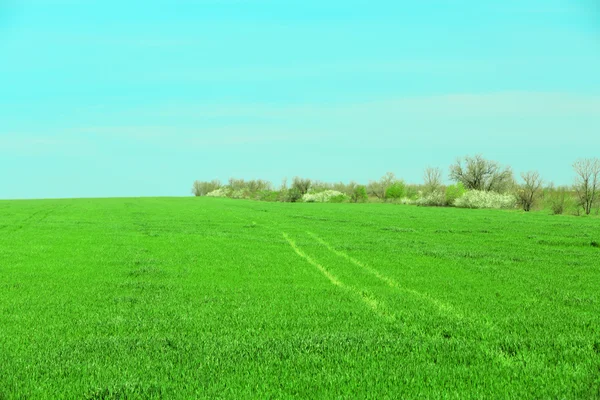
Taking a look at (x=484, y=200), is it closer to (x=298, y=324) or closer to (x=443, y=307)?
(x=443, y=307)

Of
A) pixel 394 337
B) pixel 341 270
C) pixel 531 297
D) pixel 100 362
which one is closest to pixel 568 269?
pixel 531 297

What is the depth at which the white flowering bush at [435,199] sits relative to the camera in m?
67.4

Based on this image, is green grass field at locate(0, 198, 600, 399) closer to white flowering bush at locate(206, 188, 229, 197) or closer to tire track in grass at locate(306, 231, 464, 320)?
tire track in grass at locate(306, 231, 464, 320)

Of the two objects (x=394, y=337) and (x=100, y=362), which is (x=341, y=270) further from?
(x=100, y=362)

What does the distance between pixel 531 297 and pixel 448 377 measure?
519 centimetres

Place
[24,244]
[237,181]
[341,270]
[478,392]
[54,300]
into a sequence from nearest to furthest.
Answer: [478,392]
[54,300]
[341,270]
[24,244]
[237,181]

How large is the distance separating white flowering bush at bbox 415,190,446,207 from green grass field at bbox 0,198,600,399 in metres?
52.3

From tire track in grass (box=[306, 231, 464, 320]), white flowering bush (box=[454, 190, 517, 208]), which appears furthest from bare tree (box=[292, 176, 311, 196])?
tire track in grass (box=[306, 231, 464, 320])

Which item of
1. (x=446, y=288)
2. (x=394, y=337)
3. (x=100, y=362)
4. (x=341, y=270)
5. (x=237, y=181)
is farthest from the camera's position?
(x=237, y=181)

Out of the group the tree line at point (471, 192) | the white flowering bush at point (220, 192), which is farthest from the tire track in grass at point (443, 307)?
the white flowering bush at point (220, 192)

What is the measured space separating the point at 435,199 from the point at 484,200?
682 centimetres

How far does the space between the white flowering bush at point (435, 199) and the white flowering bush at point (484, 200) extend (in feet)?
9.49

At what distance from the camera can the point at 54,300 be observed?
9.37 meters

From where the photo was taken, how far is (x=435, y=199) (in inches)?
2675
